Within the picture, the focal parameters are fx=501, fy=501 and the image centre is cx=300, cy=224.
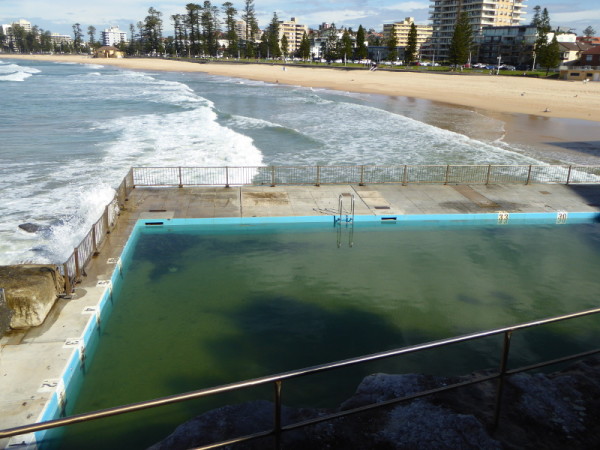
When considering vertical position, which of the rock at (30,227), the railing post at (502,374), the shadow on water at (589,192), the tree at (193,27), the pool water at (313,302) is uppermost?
the tree at (193,27)

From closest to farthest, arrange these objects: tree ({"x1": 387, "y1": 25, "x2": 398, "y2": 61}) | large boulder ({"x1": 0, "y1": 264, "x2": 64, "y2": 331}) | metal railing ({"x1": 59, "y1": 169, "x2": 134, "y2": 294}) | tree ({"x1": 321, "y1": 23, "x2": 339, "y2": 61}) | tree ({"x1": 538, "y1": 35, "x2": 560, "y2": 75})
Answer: large boulder ({"x1": 0, "y1": 264, "x2": 64, "y2": 331}), metal railing ({"x1": 59, "y1": 169, "x2": 134, "y2": 294}), tree ({"x1": 538, "y1": 35, "x2": 560, "y2": 75}), tree ({"x1": 387, "y1": 25, "x2": 398, "y2": 61}), tree ({"x1": 321, "y1": 23, "x2": 339, "y2": 61})

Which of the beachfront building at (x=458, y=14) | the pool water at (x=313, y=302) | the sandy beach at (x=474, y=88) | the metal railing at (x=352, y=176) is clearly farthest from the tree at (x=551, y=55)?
the pool water at (x=313, y=302)

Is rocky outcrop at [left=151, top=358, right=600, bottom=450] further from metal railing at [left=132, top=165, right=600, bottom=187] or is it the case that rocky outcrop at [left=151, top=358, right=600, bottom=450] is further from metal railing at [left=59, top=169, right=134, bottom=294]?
metal railing at [left=132, top=165, right=600, bottom=187]

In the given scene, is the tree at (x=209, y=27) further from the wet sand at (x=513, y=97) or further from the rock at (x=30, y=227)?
the rock at (x=30, y=227)

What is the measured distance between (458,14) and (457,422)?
166 meters

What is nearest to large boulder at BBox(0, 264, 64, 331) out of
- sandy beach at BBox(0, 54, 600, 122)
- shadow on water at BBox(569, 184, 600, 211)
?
shadow on water at BBox(569, 184, 600, 211)

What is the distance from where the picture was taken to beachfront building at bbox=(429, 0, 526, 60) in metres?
150

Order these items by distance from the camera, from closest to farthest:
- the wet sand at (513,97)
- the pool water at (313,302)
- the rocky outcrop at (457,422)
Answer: the rocky outcrop at (457,422), the pool water at (313,302), the wet sand at (513,97)

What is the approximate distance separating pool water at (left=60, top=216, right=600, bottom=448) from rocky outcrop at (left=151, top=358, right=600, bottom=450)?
2.04 m

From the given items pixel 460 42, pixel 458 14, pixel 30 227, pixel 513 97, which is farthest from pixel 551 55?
pixel 30 227

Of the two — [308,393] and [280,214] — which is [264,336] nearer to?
[308,393]

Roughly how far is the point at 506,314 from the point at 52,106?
50.3 m

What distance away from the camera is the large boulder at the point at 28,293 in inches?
370

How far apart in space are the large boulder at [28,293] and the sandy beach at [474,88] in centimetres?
5123
